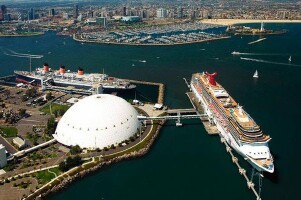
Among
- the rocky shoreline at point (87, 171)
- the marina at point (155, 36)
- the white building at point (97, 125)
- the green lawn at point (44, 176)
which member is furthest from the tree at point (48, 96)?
the marina at point (155, 36)

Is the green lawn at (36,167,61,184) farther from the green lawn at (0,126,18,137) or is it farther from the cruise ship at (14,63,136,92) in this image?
the cruise ship at (14,63,136,92)

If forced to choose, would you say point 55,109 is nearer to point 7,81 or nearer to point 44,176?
point 44,176

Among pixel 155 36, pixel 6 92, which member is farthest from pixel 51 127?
pixel 155 36

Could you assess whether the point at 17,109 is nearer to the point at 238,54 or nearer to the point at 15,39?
the point at 238,54

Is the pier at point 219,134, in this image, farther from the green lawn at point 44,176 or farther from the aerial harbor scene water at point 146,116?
the green lawn at point 44,176

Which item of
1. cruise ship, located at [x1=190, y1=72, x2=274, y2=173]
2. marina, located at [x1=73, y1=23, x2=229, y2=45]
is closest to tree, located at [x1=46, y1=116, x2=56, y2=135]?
cruise ship, located at [x1=190, y1=72, x2=274, y2=173]
